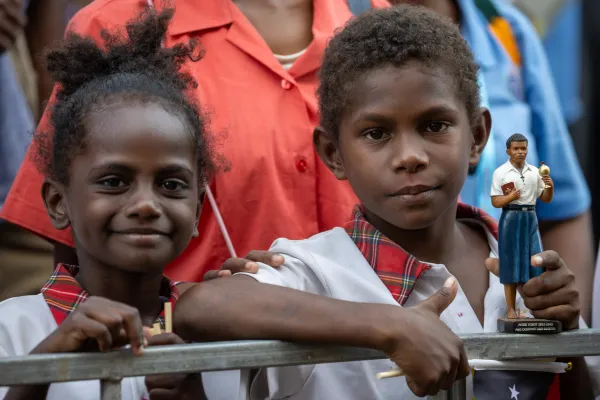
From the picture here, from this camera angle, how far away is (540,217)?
3.85 metres

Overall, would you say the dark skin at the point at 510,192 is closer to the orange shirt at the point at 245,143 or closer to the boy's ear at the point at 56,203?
the orange shirt at the point at 245,143

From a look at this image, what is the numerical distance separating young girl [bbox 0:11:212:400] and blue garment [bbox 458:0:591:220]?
4.41 ft

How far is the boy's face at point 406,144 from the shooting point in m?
2.66

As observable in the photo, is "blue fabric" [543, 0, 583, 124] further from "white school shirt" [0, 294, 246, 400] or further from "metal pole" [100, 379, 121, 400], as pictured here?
"metal pole" [100, 379, 121, 400]

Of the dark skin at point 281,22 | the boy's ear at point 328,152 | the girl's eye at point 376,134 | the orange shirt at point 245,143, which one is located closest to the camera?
the girl's eye at point 376,134

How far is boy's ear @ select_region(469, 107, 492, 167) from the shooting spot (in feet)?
9.70

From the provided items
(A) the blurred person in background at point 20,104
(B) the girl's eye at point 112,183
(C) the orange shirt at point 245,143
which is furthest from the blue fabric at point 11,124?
(B) the girl's eye at point 112,183

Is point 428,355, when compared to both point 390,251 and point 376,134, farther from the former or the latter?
point 376,134

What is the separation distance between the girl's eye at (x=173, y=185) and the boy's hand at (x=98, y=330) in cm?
58

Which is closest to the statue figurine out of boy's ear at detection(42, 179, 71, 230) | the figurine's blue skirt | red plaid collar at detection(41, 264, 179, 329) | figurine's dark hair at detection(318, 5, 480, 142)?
the figurine's blue skirt

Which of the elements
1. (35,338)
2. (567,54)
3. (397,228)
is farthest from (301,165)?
(567,54)

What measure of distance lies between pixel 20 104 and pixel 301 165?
1372mm

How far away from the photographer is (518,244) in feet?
7.64

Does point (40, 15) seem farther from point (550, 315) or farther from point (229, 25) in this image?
point (550, 315)
